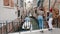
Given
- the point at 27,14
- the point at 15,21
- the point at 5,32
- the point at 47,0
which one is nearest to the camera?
the point at 5,32

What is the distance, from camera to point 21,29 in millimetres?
10055

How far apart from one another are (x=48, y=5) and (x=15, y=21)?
3915 mm

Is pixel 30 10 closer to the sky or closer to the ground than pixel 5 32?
closer to the sky

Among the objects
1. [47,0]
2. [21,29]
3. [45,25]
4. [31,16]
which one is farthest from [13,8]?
[47,0]

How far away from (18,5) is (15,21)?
1063 millimetres

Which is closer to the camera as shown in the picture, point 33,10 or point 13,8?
point 13,8

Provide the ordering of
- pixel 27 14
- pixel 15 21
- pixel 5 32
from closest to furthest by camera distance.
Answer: pixel 5 32
pixel 15 21
pixel 27 14

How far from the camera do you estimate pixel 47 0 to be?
1298 cm

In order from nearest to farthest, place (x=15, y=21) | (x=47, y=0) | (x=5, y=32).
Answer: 1. (x=5, y=32)
2. (x=15, y=21)
3. (x=47, y=0)

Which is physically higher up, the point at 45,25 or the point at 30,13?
the point at 30,13

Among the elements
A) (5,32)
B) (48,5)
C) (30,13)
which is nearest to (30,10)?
(30,13)

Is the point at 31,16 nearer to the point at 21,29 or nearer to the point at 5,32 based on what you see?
the point at 21,29

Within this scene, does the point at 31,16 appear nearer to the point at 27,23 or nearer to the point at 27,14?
the point at 27,14

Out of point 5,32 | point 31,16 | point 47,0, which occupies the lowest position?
point 5,32
